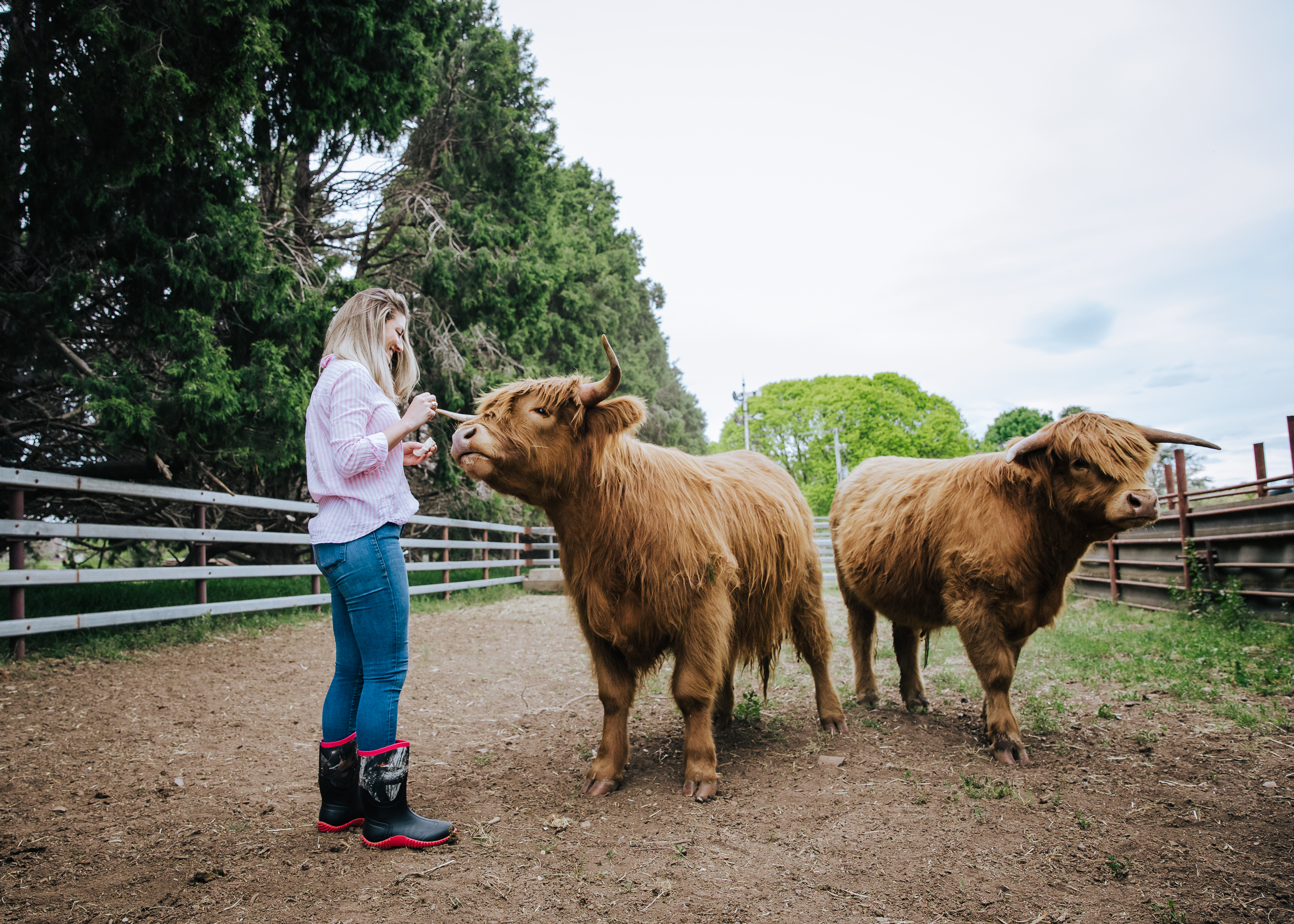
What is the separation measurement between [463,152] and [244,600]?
27.7 ft

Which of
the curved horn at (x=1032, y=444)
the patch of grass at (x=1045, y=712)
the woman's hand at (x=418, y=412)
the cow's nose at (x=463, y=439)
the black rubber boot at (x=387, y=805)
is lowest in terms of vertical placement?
the patch of grass at (x=1045, y=712)

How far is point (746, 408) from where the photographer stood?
99.9ft

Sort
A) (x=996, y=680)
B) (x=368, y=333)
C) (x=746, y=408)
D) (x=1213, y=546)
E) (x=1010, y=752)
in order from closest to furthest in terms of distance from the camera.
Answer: (x=368, y=333), (x=1010, y=752), (x=996, y=680), (x=1213, y=546), (x=746, y=408)

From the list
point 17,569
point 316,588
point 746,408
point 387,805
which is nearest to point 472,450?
point 387,805

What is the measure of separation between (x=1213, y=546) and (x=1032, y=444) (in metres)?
5.54

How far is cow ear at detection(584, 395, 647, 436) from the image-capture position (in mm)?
3320

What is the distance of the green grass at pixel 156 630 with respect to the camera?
18.1 ft

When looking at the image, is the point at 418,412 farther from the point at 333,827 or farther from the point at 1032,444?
the point at 1032,444

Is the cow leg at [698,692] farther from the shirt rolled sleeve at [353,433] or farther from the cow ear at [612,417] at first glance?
the shirt rolled sleeve at [353,433]

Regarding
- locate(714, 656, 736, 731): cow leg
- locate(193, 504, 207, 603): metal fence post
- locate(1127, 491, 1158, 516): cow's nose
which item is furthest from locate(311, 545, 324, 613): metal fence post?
locate(1127, 491, 1158, 516): cow's nose

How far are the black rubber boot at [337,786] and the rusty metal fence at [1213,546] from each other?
565 centimetres

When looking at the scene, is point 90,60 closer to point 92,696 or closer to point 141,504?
point 92,696

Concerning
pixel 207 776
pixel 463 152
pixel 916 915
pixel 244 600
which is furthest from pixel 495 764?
pixel 463 152

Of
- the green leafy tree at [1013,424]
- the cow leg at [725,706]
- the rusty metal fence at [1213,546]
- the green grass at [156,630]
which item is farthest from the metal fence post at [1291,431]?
the green leafy tree at [1013,424]
